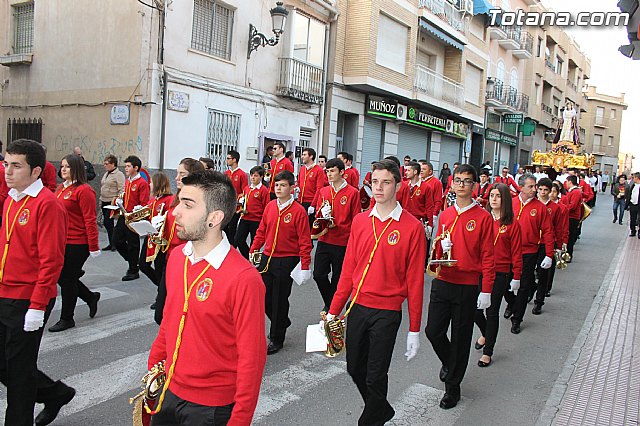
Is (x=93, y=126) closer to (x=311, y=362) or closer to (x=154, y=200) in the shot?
(x=154, y=200)

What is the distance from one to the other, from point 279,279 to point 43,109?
12.6 meters

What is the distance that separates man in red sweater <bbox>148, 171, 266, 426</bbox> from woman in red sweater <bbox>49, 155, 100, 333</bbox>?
4.15m

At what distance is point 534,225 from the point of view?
23.9 feet

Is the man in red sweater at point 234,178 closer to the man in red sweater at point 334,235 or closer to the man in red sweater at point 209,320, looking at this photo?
the man in red sweater at point 334,235

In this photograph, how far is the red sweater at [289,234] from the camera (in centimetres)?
605

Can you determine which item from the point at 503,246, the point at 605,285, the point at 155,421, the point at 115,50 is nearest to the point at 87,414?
the point at 155,421

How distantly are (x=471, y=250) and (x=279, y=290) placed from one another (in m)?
2.12

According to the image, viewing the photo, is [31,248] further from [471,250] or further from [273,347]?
[471,250]

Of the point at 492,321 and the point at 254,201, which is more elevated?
the point at 254,201

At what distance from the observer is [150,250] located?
637 centimetres

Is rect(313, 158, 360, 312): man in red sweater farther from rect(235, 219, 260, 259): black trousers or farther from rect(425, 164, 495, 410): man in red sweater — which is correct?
rect(425, 164, 495, 410): man in red sweater

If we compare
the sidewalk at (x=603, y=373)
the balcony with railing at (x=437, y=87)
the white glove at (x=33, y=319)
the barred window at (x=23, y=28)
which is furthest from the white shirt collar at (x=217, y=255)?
the balcony with railing at (x=437, y=87)

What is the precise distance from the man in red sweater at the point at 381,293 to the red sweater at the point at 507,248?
242 cm

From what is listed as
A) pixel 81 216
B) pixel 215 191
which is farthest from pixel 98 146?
pixel 215 191
